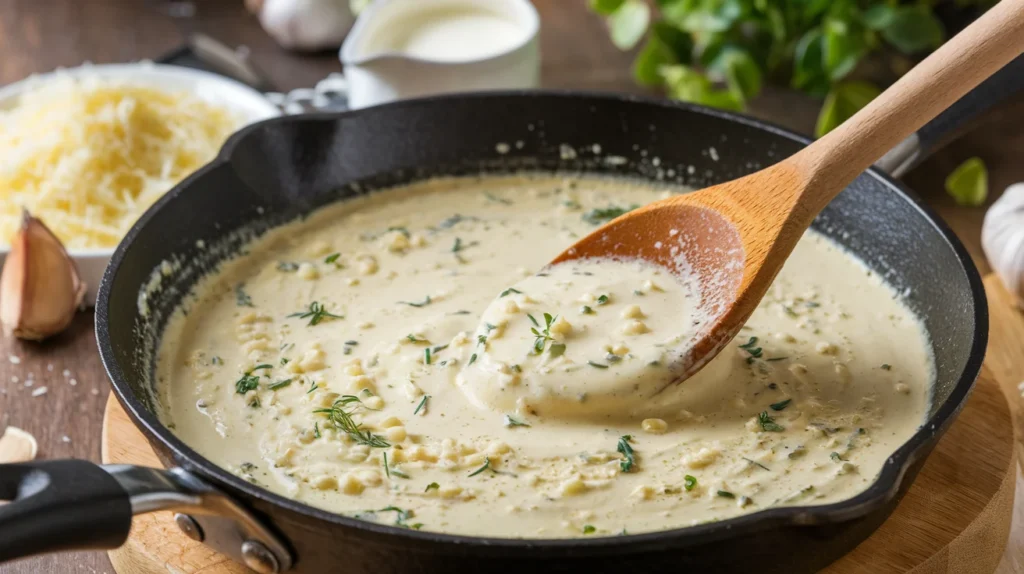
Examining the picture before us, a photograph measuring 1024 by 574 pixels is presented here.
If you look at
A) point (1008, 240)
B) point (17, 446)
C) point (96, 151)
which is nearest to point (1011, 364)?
point (1008, 240)

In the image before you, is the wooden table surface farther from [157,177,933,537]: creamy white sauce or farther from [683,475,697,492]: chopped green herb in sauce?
[683,475,697,492]: chopped green herb in sauce

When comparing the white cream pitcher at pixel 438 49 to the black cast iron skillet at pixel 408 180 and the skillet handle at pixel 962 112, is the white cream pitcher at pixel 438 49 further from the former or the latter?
the skillet handle at pixel 962 112

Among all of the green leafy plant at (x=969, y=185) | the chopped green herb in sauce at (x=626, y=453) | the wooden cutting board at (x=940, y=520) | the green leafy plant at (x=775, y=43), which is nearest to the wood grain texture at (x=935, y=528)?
the wooden cutting board at (x=940, y=520)

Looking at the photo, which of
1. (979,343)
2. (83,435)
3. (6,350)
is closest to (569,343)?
(979,343)

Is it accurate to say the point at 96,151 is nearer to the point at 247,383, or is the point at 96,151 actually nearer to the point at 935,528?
the point at 247,383

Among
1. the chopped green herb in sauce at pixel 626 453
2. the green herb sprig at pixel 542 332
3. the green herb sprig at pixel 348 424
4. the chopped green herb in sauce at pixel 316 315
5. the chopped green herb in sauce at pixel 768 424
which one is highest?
the chopped green herb in sauce at pixel 768 424

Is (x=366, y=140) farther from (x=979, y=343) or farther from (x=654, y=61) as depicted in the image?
(x=979, y=343)
